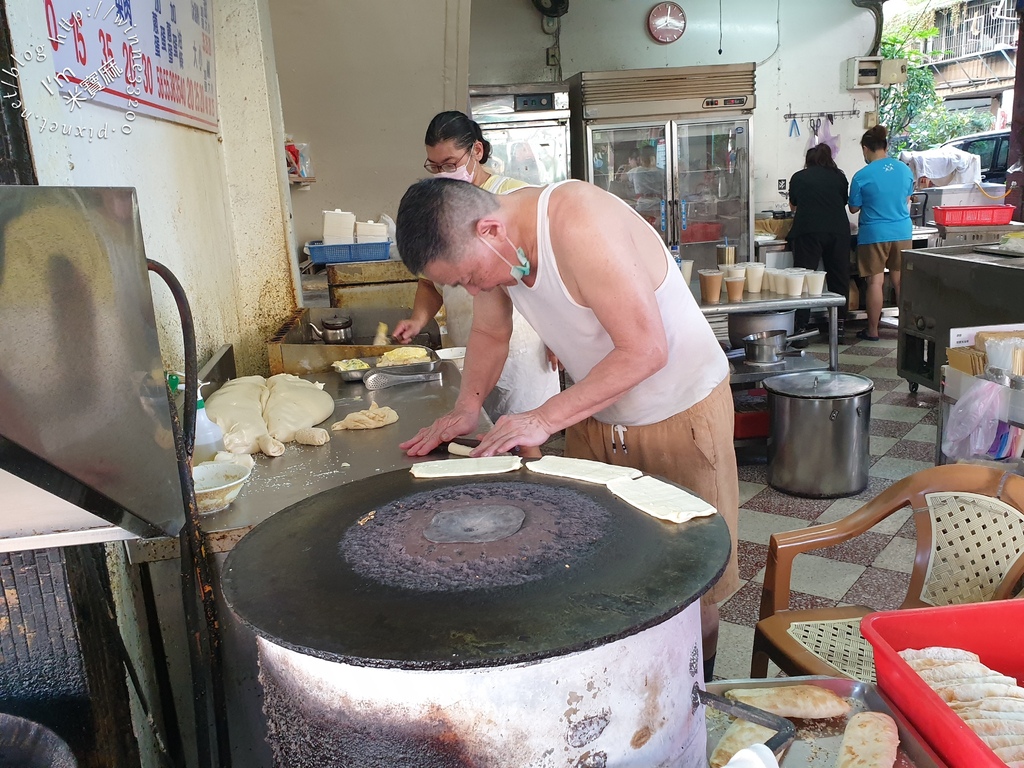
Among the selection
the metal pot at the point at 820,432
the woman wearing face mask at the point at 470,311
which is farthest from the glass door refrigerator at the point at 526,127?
the woman wearing face mask at the point at 470,311

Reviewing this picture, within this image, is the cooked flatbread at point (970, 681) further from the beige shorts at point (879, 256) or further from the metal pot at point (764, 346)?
the beige shorts at point (879, 256)

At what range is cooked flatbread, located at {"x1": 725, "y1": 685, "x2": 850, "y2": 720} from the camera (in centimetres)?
145

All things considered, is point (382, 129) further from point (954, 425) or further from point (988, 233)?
point (988, 233)

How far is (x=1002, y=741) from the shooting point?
119cm

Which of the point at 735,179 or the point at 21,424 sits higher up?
the point at 735,179

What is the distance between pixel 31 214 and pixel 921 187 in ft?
38.4

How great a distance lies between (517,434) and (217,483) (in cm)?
80

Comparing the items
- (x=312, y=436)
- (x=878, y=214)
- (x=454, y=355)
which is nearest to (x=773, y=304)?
(x=454, y=355)

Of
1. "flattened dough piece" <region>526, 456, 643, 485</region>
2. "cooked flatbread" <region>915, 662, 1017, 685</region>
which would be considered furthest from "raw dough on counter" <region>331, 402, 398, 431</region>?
"cooked flatbread" <region>915, 662, 1017, 685</region>

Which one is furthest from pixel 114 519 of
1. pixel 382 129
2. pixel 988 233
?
pixel 988 233

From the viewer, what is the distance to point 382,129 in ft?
20.4

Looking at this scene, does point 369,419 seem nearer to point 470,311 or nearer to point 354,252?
point 470,311

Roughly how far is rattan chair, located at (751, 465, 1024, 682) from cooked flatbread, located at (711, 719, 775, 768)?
0.48 m

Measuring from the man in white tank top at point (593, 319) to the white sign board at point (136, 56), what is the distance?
2.67 ft
